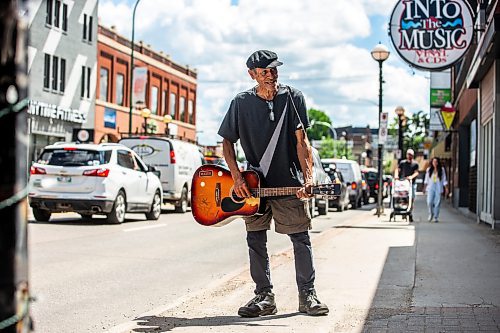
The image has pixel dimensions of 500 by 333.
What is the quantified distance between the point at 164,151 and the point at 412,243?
38.4 ft

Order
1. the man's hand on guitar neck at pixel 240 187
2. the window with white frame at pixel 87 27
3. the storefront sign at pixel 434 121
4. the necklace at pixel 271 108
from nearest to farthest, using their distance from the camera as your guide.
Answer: the man's hand on guitar neck at pixel 240 187 → the necklace at pixel 271 108 → the storefront sign at pixel 434 121 → the window with white frame at pixel 87 27

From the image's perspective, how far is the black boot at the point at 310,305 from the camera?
639 centimetres

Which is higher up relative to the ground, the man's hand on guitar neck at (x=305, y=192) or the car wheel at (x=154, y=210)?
the man's hand on guitar neck at (x=305, y=192)

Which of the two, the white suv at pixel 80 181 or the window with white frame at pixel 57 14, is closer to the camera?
the white suv at pixel 80 181

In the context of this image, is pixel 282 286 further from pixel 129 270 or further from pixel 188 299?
pixel 129 270

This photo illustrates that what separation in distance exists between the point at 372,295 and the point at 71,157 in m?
11.1

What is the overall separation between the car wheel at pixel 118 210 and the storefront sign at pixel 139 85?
26.9 metres

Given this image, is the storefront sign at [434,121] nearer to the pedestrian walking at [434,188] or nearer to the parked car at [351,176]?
the parked car at [351,176]

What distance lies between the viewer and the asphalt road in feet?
24.2

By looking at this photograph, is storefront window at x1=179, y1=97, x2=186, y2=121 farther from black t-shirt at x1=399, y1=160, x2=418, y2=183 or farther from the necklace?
the necklace

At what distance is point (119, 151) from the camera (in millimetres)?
18484

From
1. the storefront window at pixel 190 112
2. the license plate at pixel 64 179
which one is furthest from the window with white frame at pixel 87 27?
the license plate at pixel 64 179

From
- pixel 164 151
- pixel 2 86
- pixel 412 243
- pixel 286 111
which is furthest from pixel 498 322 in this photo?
pixel 164 151

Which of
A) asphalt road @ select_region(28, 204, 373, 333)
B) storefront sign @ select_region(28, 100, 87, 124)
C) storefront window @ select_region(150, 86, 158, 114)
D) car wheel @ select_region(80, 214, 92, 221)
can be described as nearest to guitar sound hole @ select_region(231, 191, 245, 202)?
asphalt road @ select_region(28, 204, 373, 333)
